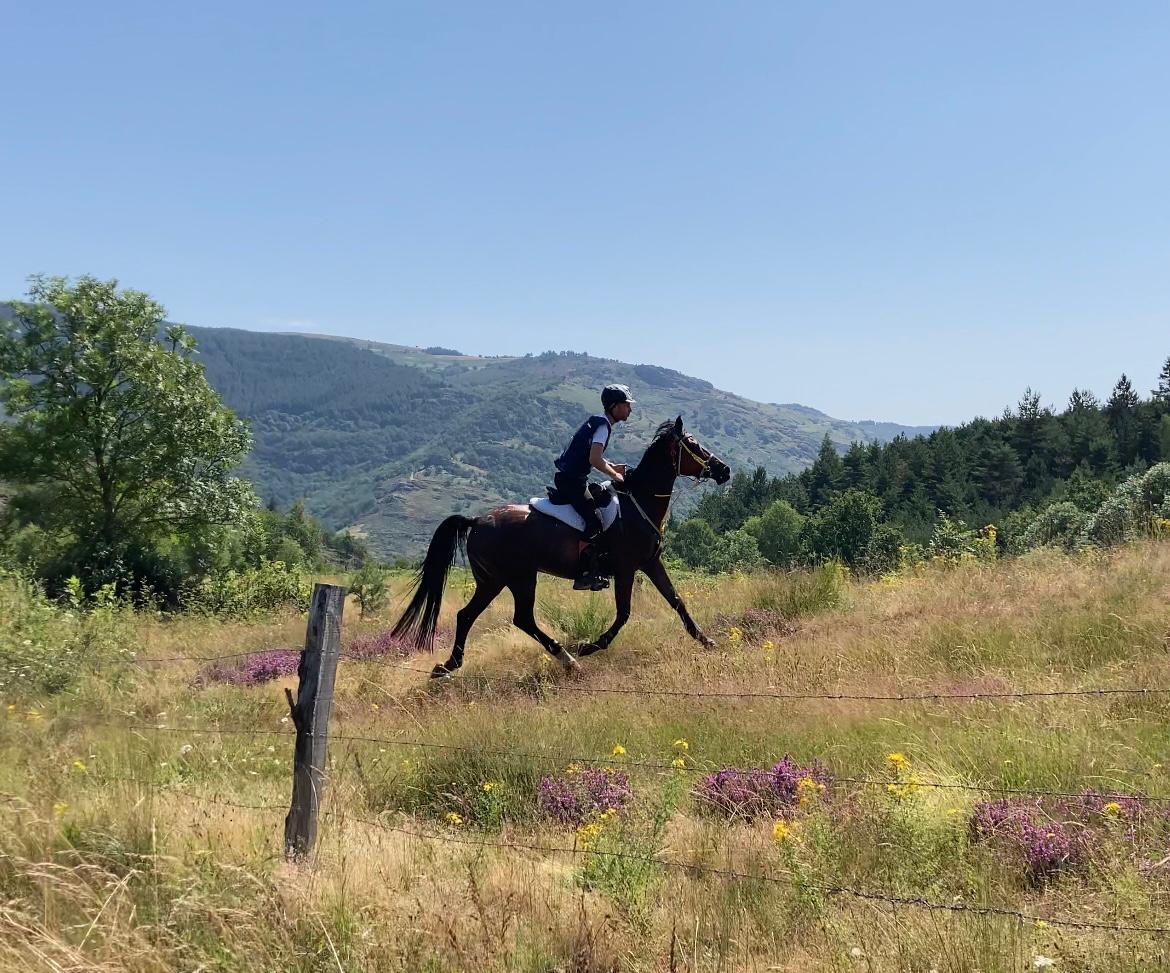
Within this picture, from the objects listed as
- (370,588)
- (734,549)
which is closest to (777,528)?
(734,549)

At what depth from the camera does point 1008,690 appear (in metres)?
6.86

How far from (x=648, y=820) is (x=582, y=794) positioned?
1.94 ft

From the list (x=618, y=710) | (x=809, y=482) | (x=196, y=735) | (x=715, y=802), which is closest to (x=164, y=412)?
(x=196, y=735)

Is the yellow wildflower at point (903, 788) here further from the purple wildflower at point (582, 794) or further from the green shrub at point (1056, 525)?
the green shrub at point (1056, 525)

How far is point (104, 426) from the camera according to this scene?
82.4ft

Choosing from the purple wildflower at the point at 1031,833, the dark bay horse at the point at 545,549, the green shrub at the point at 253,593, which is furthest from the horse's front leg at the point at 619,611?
the green shrub at the point at 253,593

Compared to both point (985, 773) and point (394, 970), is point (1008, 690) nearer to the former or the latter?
point (985, 773)

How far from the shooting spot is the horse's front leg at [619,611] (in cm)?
1054

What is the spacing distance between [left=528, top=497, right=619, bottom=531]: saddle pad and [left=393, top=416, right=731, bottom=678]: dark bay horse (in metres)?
0.08

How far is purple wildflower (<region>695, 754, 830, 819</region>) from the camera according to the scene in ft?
16.8

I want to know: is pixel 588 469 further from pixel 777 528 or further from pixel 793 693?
pixel 777 528

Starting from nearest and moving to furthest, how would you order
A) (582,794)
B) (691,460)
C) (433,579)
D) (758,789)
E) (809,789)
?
(809,789), (758,789), (582,794), (433,579), (691,460)

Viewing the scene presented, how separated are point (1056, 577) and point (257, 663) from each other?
35.9 feet

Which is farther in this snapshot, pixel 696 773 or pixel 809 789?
pixel 696 773
